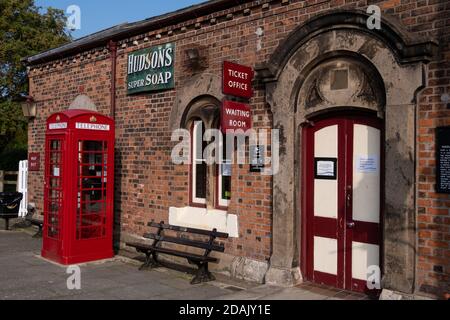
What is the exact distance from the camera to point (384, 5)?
594 cm

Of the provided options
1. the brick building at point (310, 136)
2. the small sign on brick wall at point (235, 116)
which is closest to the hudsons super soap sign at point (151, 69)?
the brick building at point (310, 136)

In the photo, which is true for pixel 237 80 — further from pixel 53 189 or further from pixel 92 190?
pixel 53 189

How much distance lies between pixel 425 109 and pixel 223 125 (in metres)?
2.83

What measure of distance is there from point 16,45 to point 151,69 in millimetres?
14740

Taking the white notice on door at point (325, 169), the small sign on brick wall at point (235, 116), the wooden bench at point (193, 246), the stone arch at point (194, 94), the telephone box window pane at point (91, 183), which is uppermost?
the stone arch at point (194, 94)

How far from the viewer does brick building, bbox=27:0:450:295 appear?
5.51 metres

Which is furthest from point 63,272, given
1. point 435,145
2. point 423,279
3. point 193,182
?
point 435,145

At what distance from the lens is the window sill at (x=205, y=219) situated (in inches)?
302

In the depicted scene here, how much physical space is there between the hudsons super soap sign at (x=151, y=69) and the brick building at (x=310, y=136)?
0.47 ft

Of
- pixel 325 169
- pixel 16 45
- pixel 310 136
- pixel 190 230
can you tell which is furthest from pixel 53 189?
pixel 16 45

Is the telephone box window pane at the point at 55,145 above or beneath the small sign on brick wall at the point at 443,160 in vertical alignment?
above

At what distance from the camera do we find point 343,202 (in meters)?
6.48

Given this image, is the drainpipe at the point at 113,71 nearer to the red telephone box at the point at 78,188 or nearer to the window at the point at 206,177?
the red telephone box at the point at 78,188

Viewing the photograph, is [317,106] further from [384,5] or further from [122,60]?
[122,60]
